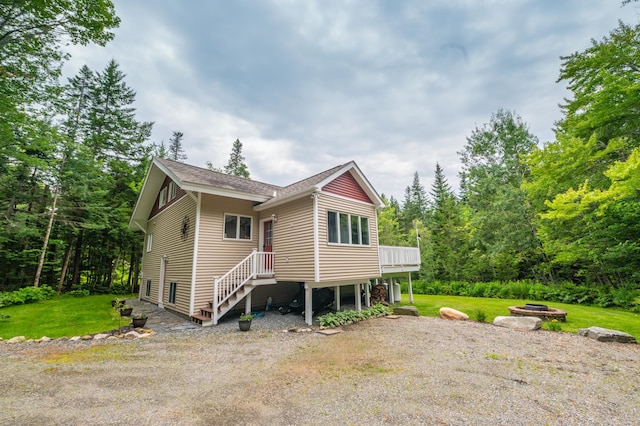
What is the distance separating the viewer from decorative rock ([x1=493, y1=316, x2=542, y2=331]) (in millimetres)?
7750

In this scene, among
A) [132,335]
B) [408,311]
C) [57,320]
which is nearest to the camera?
[132,335]

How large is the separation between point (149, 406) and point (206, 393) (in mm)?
718

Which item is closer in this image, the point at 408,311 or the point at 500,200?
the point at 408,311

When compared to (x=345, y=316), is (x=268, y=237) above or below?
above

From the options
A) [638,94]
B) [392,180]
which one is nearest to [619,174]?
[638,94]

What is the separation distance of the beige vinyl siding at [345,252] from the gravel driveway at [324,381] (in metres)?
2.58

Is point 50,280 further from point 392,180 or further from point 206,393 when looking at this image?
point 392,180

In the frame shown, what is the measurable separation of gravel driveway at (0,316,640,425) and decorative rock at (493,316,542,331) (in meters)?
0.66

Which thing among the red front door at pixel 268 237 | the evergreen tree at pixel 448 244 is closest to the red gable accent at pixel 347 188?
the red front door at pixel 268 237

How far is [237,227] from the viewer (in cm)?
1069

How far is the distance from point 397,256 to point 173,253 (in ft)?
33.8

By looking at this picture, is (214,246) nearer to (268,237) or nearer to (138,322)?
(268,237)

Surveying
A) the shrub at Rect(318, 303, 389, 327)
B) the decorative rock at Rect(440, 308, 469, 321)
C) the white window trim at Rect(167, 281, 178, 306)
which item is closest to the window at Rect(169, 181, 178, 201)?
the white window trim at Rect(167, 281, 178, 306)

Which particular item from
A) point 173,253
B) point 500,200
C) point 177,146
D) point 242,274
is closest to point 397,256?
point 242,274
